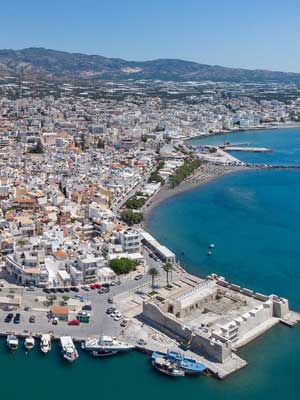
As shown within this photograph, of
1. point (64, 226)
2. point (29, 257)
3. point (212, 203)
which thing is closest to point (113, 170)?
point (212, 203)

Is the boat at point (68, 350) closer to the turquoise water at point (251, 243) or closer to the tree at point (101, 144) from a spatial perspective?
the turquoise water at point (251, 243)

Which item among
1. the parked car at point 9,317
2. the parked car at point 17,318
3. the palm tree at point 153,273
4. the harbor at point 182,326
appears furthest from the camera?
the palm tree at point 153,273

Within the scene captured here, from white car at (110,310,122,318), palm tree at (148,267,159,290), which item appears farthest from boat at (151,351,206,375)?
palm tree at (148,267,159,290)

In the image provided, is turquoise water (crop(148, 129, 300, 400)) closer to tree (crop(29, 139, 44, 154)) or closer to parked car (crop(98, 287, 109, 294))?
parked car (crop(98, 287, 109, 294))

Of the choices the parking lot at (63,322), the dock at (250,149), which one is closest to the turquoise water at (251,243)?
the parking lot at (63,322)

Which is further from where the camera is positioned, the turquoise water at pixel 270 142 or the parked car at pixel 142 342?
the turquoise water at pixel 270 142

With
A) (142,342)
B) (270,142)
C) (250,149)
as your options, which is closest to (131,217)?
(142,342)
